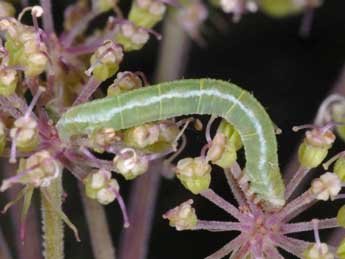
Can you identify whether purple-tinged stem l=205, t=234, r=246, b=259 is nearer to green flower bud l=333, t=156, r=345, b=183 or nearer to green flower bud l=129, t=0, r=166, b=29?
green flower bud l=333, t=156, r=345, b=183

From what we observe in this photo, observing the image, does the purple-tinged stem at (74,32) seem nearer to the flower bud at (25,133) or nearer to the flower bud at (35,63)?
the flower bud at (35,63)

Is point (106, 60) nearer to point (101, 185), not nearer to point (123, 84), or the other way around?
point (123, 84)

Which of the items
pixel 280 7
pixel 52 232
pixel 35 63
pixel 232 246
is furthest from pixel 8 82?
pixel 280 7

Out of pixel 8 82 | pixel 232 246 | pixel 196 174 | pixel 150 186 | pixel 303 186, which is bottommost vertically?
pixel 303 186

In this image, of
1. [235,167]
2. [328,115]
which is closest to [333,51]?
[328,115]

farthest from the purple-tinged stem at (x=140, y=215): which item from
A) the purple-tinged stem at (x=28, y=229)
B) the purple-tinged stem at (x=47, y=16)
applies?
the purple-tinged stem at (x=47, y=16)

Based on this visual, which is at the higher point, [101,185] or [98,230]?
[101,185]

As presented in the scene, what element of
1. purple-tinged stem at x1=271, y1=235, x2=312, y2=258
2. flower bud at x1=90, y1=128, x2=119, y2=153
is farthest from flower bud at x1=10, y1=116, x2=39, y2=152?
purple-tinged stem at x1=271, y1=235, x2=312, y2=258
